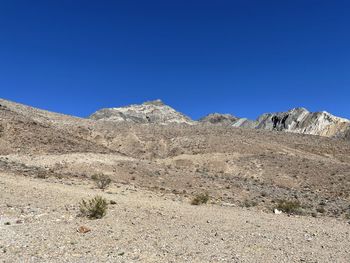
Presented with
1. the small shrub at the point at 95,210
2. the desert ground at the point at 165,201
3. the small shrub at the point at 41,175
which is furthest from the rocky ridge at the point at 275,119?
the small shrub at the point at 95,210

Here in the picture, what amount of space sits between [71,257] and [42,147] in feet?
91.9

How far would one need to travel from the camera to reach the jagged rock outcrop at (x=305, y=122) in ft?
358

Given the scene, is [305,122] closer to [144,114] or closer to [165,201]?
[144,114]

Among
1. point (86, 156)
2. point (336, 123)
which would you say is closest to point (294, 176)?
point (86, 156)

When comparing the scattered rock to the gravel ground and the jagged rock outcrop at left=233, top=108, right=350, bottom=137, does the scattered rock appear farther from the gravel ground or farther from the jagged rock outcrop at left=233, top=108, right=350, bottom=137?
the jagged rock outcrop at left=233, top=108, right=350, bottom=137

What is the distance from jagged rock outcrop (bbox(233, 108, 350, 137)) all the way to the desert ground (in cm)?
5871

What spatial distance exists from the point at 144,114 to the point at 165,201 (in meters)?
163

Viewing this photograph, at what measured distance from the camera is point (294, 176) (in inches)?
1529

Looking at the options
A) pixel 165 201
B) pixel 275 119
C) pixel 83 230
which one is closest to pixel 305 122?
pixel 275 119

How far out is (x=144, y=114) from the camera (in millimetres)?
181500

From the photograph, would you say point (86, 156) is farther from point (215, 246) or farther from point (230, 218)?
point (215, 246)

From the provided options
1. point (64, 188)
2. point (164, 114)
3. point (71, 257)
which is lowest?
point (71, 257)

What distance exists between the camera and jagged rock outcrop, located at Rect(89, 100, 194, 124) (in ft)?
558

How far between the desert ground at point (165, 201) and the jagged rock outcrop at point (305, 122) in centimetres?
5871
